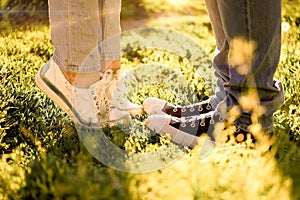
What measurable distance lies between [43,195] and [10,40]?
259cm

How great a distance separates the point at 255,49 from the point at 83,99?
2.57 ft

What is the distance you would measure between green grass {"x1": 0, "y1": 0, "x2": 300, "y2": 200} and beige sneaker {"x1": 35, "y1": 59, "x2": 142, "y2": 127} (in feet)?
0.24

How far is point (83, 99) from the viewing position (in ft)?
8.38

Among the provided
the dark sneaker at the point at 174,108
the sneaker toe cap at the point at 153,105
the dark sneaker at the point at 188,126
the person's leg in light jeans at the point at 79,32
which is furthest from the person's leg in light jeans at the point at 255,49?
the person's leg in light jeans at the point at 79,32

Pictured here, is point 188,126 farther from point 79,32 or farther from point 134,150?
point 79,32

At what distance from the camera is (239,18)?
2143 mm

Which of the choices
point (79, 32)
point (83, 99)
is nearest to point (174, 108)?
point (83, 99)

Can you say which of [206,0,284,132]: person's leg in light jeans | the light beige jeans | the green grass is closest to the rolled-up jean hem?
the light beige jeans

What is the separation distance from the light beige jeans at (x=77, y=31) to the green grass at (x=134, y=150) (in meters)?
0.29

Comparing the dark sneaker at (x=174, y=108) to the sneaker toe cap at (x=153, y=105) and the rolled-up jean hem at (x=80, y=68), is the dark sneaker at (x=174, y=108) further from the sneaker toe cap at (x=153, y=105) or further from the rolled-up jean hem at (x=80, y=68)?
the rolled-up jean hem at (x=80, y=68)

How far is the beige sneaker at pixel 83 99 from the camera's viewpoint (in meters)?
2.56

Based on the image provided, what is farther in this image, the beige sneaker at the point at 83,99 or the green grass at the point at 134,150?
the beige sneaker at the point at 83,99

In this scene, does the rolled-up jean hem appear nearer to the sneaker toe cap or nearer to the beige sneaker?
the beige sneaker

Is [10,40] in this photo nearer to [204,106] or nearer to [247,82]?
[204,106]
